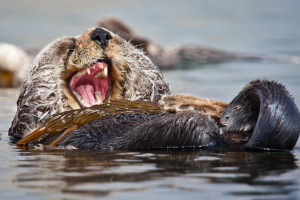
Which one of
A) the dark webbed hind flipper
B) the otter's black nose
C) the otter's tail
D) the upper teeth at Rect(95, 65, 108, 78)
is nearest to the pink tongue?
the upper teeth at Rect(95, 65, 108, 78)

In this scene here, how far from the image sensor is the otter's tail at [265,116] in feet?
13.3

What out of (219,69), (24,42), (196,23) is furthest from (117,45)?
(196,23)

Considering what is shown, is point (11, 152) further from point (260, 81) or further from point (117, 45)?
point (260, 81)

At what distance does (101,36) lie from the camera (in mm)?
5098

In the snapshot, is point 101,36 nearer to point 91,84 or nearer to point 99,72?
point 99,72

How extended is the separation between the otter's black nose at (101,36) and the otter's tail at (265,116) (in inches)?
53.0

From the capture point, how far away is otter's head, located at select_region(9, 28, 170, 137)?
5.14 m

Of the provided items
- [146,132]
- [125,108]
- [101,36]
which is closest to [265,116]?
[146,132]

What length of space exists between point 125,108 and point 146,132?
607mm

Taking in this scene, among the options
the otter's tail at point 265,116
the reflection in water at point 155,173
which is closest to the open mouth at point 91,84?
the reflection in water at point 155,173

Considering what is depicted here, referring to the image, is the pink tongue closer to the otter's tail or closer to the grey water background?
the grey water background

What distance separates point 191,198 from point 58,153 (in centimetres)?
164

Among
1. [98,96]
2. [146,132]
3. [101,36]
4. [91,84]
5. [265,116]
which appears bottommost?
[146,132]

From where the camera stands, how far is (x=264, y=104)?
4.09 meters
